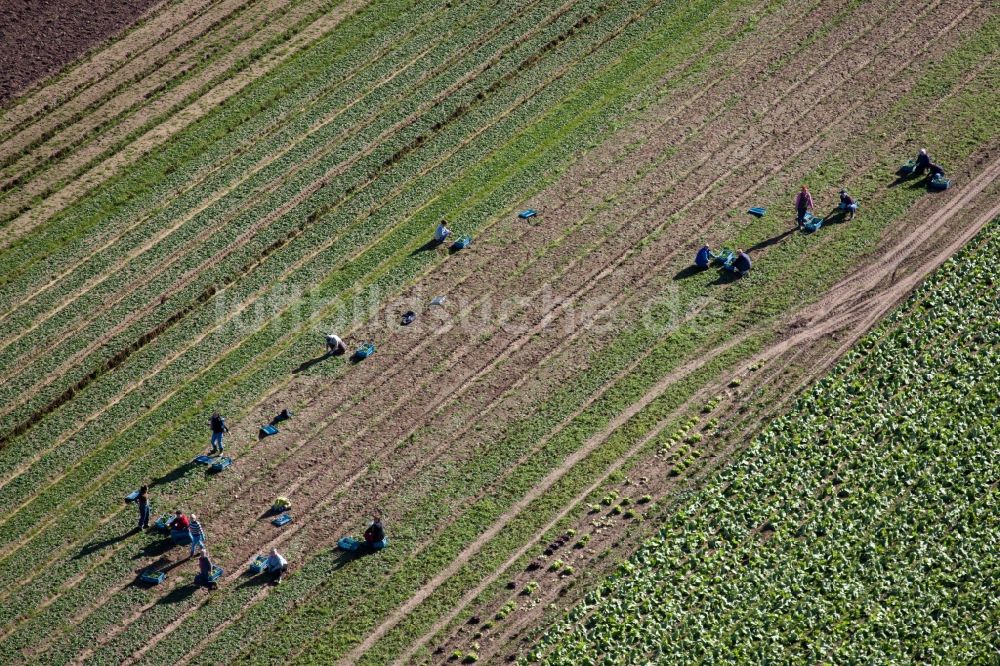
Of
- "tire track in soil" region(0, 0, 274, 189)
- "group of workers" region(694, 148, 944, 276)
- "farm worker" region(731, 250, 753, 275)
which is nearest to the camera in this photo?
"farm worker" region(731, 250, 753, 275)

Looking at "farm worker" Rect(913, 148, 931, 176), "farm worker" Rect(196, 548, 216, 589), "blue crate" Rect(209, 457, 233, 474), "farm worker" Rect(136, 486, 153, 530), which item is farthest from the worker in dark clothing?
"farm worker" Rect(913, 148, 931, 176)

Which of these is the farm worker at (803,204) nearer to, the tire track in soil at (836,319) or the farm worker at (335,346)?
the tire track in soil at (836,319)

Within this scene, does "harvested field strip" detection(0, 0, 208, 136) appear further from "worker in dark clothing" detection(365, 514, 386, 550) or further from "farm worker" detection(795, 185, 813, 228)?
"farm worker" detection(795, 185, 813, 228)

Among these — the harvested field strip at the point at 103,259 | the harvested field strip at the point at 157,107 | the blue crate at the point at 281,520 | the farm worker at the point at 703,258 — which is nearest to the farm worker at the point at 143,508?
the blue crate at the point at 281,520

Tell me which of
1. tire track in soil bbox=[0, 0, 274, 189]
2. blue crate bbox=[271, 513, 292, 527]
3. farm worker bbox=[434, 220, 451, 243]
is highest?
tire track in soil bbox=[0, 0, 274, 189]

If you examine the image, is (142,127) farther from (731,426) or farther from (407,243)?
(731,426)
